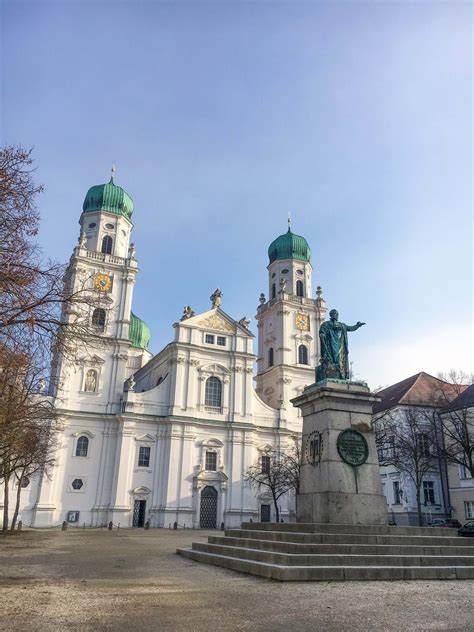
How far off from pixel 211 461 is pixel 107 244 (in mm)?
23662

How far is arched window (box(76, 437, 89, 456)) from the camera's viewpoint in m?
43.2

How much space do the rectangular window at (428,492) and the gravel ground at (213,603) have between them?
117 ft

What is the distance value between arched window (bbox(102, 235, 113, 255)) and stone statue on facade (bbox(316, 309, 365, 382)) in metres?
39.2

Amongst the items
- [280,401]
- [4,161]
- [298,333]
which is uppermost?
[298,333]

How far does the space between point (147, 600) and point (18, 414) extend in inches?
545

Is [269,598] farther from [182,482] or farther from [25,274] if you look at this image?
[182,482]

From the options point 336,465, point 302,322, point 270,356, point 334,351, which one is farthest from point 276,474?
point 336,465

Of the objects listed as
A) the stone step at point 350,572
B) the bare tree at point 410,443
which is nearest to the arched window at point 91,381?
the bare tree at point 410,443

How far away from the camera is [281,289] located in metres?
57.2

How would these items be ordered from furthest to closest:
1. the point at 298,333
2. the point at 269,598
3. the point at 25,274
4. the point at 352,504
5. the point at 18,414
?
the point at 298,333 → the point at 18,414 → the point at 352,504 → the point at 25,274 → the point at 269,598

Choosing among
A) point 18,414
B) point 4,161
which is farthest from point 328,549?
point 18,414

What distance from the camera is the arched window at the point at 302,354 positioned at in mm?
54819

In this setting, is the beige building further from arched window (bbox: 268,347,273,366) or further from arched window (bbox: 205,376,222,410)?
arched window (bbox: 268,347,273,366)

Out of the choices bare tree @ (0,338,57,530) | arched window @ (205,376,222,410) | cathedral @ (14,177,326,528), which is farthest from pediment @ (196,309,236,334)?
bare tree @ (0,338,57,530)
